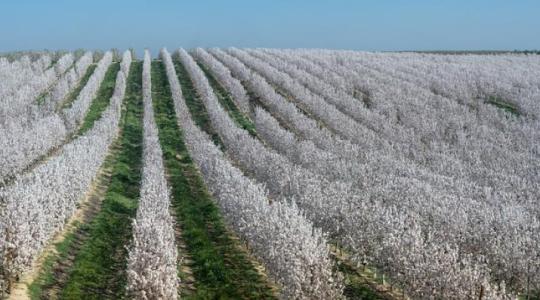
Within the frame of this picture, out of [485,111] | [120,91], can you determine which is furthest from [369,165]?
[120,91]

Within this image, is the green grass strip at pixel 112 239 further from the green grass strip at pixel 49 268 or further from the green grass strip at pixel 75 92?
the green grass strip at pixel 75 92

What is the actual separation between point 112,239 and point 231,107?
53.0m

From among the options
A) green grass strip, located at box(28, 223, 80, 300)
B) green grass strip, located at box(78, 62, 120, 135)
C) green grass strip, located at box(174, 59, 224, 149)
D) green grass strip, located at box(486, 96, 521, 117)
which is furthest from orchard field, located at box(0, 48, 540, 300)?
green grass strip, located at box(78, 62, 120, 135)

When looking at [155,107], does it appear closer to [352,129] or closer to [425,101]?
[352,129]

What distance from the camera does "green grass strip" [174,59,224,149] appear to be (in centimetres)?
7791

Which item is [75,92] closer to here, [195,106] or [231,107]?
[195,106]

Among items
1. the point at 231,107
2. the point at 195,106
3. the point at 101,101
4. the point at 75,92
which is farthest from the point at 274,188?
the point at 75,92

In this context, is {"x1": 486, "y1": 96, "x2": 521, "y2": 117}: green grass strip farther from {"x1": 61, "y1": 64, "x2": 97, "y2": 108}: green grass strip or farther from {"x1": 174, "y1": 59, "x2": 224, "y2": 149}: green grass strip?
{"x1": 61, "y1": 64, "x2": 97, "y2": 108}: green grass strip

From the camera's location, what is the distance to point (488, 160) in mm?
64875

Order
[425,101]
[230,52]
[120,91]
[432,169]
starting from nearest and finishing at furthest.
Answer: [432,169]
[425,101]
[120,91]
[230,52]

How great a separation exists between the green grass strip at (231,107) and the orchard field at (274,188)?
1.48 ft

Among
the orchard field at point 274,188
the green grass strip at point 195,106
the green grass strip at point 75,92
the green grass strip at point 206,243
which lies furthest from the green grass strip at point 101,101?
the green grass strip at point 206,243

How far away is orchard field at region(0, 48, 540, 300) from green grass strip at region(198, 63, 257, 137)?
452 millimetres

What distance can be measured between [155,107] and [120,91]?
9.25m
